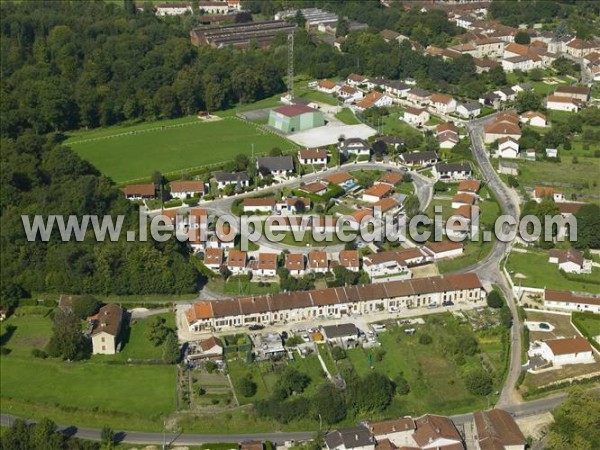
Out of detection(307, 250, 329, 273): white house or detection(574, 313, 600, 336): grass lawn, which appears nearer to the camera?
detection(574, 313, 600, 336): grass lawn

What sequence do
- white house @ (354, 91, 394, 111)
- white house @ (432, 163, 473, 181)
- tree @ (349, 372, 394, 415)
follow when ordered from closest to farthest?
tree @ (349, 372, 394, 415)
white house @ (432, 163, 473, 181)
white house @ (354, 91, 394, 111)

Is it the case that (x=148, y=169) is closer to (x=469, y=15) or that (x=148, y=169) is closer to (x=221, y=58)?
(x=221, y=58)

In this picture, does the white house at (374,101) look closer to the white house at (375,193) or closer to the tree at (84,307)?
the white house at (375,193)

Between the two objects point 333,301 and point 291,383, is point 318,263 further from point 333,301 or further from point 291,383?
point 291,383

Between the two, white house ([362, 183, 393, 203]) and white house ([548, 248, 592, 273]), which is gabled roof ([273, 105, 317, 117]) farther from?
white house ([548, 248, 592, 273])

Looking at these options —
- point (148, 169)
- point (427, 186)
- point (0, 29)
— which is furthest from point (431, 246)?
point (0, 29)

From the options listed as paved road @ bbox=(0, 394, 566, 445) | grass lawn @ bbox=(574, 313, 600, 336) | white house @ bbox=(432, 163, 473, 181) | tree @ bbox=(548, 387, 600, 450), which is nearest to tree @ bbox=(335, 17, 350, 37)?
white house @ bbox=(432, 163, 473, 181)
